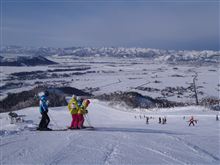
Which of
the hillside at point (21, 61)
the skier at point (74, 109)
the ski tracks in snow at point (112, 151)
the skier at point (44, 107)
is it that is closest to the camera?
the ski tracks in snow at point (112, 151)

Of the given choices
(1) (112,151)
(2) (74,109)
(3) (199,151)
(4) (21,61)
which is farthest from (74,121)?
(4) (21,61)

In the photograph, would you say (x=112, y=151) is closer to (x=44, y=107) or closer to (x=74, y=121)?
(x=44, y=107)

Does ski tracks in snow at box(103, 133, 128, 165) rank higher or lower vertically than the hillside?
lower

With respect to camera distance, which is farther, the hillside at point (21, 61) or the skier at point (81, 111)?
the hillside at point (21, 61)

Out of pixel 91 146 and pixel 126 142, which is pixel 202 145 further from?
pixel 91 146

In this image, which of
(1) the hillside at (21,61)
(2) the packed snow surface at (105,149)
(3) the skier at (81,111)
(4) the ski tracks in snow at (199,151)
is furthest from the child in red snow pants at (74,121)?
(1) the hillside at (21,61)

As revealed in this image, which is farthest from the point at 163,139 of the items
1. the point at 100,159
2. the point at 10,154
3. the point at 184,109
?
the point at 184,109

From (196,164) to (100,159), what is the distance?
2.17m

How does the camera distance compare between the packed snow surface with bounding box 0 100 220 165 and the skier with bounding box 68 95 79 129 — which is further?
the skier with bounding box 68 95 79 129

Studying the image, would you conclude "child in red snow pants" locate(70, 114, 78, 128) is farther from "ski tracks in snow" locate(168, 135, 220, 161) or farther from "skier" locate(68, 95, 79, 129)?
"ski tracks in snow" locate(168, 135, 220, 161)

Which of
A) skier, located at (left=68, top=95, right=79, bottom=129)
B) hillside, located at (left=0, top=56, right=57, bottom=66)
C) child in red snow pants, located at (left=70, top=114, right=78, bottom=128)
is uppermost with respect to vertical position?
hillside, located at (left=0, top=56, right=57, bottom=66)

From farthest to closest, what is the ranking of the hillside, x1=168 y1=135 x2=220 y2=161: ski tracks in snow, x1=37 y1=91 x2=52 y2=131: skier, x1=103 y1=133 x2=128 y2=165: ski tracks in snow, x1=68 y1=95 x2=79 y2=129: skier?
the hillside → x1=68 y1=95 x2=79 y2=129: skier → x1=37 y1=91 x2=52 y2=131: skier → x1=168 y1=135 x2=220 y2=161: ski tracks in snow → x1=103 y1=133 x2=128 y2=165: ski tracks in snow

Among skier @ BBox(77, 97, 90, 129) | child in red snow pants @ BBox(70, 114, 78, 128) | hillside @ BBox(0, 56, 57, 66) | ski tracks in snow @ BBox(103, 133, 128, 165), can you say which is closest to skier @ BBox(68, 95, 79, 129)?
child in red snow pants @ BBox(70, 114, 78, 128)

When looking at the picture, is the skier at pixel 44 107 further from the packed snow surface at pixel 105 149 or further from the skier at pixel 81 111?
the packed snow surface at pixel 105 149
